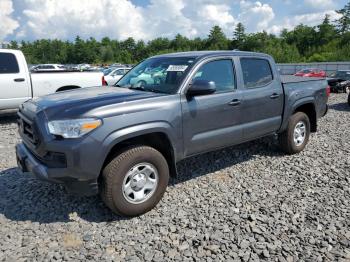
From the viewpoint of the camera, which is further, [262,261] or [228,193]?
[228,193]

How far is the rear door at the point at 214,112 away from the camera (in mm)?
3992

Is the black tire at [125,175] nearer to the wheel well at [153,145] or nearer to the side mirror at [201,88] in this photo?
the wheel well at [153,145]

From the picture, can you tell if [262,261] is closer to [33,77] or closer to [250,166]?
[250,166]

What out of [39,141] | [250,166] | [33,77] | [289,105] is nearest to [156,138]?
[39,141]

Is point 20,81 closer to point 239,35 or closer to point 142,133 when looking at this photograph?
point 142,133

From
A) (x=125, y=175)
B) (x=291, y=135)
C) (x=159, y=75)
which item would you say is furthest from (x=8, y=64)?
(x=291, y=135)

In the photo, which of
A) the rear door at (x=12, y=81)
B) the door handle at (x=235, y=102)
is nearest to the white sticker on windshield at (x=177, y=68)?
the door handle at (x=235, y=102)

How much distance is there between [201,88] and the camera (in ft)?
12.5

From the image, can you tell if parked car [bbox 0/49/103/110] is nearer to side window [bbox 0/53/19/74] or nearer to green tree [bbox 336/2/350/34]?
side window [bbox 0/53/19/74]

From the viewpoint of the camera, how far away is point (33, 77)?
8359 mm

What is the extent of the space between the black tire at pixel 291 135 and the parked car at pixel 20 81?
570cm

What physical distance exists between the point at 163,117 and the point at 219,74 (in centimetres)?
121

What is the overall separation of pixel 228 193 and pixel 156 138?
1256mm

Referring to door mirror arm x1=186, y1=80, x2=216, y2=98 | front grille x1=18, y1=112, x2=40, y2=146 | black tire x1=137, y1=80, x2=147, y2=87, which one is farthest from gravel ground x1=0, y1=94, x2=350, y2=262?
black tire x1=137, y1=80, x2=147, y2=87
